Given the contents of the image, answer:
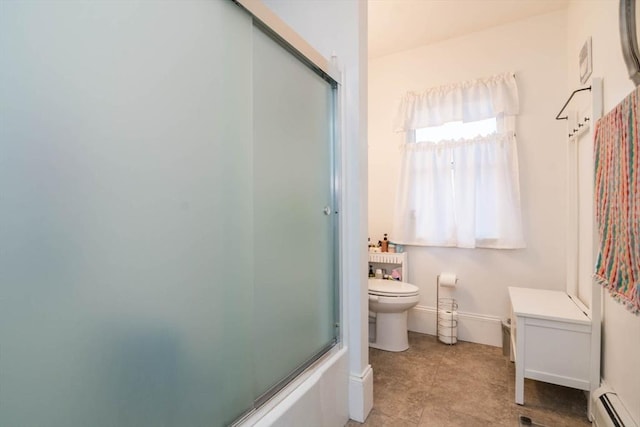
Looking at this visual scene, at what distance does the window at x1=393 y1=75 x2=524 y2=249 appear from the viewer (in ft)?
8.28

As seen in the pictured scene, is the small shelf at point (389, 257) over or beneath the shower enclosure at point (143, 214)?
beneath

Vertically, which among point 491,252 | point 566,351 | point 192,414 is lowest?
point 566,351

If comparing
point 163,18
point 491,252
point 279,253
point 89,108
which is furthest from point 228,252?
point 491,252

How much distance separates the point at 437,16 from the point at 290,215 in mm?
2174

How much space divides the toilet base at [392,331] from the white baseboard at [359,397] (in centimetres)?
87

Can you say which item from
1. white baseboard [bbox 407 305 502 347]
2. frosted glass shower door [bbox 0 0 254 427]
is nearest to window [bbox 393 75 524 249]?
white baseboard [bbox 407 305 502 347]

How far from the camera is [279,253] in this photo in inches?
52.4

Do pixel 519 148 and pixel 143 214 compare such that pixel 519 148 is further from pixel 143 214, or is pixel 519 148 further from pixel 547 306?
pixel 143 214

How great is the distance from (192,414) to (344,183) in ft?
4.01

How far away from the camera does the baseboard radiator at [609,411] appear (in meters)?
1.30

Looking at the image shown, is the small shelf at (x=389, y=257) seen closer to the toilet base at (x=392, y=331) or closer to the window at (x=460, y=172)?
the window at (x=460, y=172)

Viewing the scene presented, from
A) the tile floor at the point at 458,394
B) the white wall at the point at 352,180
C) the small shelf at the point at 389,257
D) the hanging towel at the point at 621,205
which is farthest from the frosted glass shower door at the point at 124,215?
the small shelf at the point at 389,257

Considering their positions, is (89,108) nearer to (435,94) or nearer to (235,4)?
(235,4)

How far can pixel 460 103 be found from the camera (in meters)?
2.68
